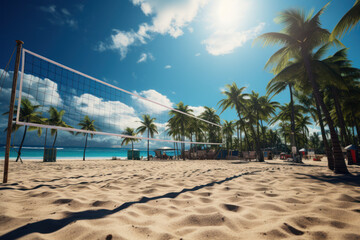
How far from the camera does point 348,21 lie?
17.3 ft

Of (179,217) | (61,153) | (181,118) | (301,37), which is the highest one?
(301,37)

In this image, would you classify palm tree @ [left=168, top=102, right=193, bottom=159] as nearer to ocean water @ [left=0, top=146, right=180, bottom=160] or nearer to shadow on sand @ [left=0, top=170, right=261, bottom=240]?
ocean water @ [left=0, top=146, right=180, bottom=160]

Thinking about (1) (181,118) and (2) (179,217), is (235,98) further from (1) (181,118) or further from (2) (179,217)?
(2) (179,217)

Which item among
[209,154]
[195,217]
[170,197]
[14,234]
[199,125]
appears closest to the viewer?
[14,234]

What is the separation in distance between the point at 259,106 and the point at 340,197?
1756cm

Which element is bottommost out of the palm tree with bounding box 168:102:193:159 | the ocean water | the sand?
the ocean water

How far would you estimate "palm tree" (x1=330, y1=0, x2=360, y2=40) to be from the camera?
16.2 feet

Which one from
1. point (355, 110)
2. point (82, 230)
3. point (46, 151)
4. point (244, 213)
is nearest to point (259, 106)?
point (355, 110)

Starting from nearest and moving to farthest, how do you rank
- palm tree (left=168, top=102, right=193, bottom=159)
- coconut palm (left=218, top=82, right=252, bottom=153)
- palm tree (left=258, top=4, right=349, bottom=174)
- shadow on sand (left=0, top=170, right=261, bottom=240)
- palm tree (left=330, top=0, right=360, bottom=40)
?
shadow on sand (left=0, top=170, right=261, bottom=240) → palm tree (left=330, top=0, right=360, bottom=40) → palm tree (left=258, top=4, right=349, bottom=174) → coconut palm (left=218, top=82, right=252, bottom=153) → palm tree (left=168, top=102, right=193, bottom=159)

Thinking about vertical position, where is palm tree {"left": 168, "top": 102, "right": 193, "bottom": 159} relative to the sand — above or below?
above

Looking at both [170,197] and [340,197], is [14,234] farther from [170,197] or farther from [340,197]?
[340,197]

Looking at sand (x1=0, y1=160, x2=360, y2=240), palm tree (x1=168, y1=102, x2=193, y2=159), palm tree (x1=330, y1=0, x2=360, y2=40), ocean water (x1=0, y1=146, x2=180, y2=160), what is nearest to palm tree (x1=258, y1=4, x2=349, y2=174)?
palm tree (x1=330, y1=0, x2=360, y2=40)

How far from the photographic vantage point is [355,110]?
39.5 feet

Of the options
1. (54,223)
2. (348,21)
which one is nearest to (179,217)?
(54,223)
